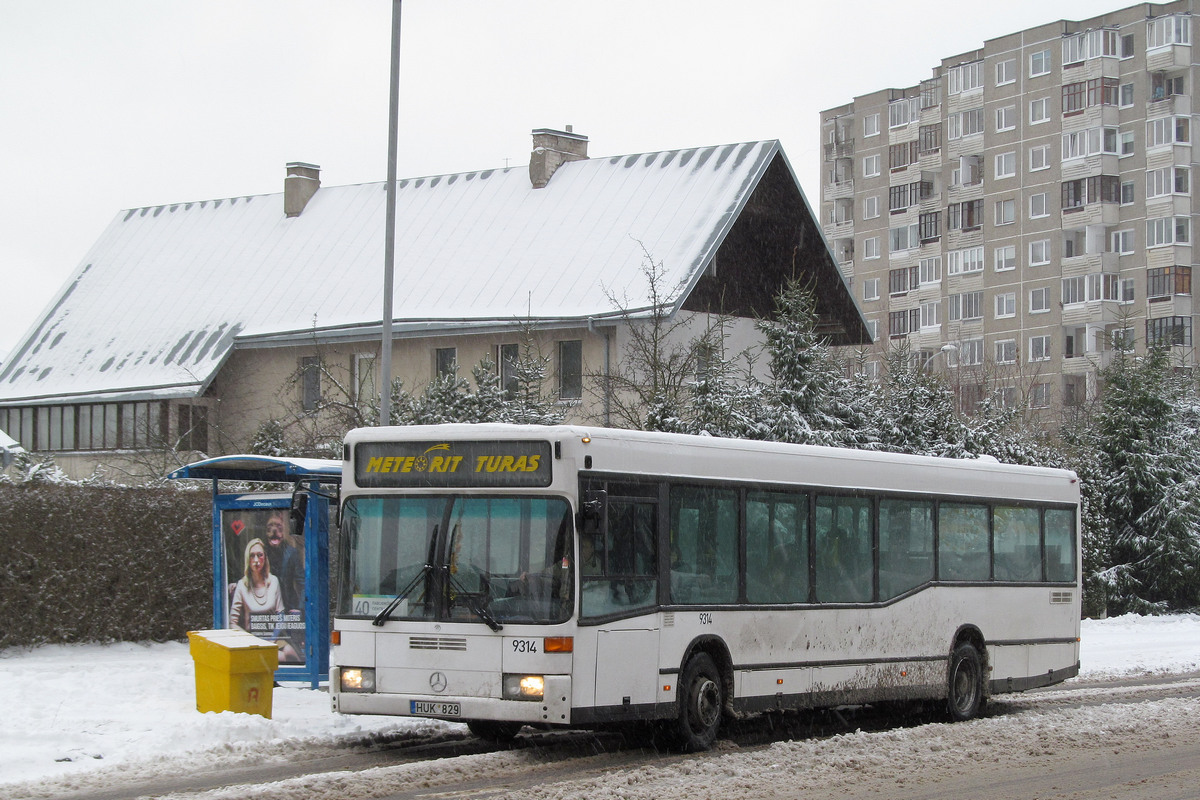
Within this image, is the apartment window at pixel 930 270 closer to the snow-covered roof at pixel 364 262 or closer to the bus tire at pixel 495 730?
the snow-covered roof at pixel 364 262

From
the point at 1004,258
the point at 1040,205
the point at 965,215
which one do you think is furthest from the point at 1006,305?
the point at 965,215

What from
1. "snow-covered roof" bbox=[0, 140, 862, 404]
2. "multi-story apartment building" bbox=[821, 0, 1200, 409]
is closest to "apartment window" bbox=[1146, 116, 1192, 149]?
"multi-story apartment building" bbox=[821, 0, 1200, 409]

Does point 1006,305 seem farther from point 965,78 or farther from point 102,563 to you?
point 102,563

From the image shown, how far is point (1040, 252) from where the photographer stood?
8406 centimetres

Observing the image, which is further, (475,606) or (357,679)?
(357,679)

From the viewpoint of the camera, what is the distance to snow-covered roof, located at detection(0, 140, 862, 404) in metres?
42.5

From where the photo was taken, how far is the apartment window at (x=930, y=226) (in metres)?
92.0

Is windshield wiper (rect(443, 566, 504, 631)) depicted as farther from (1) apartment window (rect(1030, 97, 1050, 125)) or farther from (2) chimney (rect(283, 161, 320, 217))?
(1) apartment window (rect(1030, 97, 1050, 125))

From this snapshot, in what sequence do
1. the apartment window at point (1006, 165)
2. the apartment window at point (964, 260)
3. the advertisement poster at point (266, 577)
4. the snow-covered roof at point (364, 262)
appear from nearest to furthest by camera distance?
the advertisement poster at point (266, 577) → the snow-covered roof at point (364, 262) → the apartment window at point (1006, 165) → the apartment window at point (964, 260)

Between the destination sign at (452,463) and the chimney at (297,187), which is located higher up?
the chimney at (297,187)

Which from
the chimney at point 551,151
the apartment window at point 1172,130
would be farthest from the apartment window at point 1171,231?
the chimney at point 551,151

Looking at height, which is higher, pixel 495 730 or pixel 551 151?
pixel 551 151

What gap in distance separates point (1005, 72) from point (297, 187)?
155ft

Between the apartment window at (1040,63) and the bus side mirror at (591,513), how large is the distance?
257 feet
